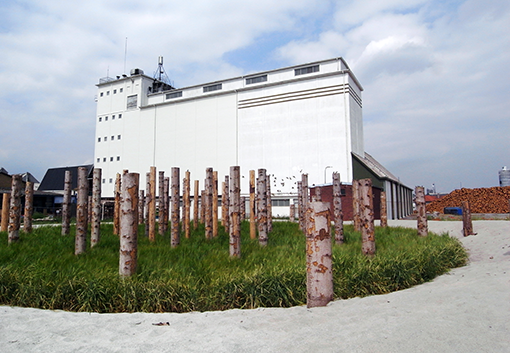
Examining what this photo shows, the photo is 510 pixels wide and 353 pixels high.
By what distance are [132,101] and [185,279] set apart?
34173 millimetres

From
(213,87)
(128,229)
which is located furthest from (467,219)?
(213,87)

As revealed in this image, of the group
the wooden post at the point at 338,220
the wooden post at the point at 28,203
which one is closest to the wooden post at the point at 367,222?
the wooden post at the point at 338,220

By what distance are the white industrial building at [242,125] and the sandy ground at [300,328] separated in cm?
2230

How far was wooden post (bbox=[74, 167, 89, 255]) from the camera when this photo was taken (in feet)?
27.5

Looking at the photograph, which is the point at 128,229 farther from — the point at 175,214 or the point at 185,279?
the point at 175,214

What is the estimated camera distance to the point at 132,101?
36.2 m

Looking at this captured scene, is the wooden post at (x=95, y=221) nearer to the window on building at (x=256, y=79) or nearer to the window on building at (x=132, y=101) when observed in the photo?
the window on building at (x=256, y=79)

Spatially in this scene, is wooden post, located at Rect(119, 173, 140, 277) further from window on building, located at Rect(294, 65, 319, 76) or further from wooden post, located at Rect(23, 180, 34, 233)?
window on building, located at Rect(294, 65, 319, 76)

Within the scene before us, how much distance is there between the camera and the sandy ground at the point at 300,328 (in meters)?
3.62

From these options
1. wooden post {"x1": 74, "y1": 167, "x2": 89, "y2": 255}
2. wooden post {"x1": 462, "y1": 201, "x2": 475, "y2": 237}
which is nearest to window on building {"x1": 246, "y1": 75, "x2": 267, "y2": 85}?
wooden post {"x1": 462, "y1": 201, "x2": 475, "y2": 237}

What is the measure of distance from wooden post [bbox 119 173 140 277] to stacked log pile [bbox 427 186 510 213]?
114 feet

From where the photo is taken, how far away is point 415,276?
6.69m

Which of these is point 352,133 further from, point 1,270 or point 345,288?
point 1,270

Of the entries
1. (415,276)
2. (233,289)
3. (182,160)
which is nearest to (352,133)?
(182,160)
